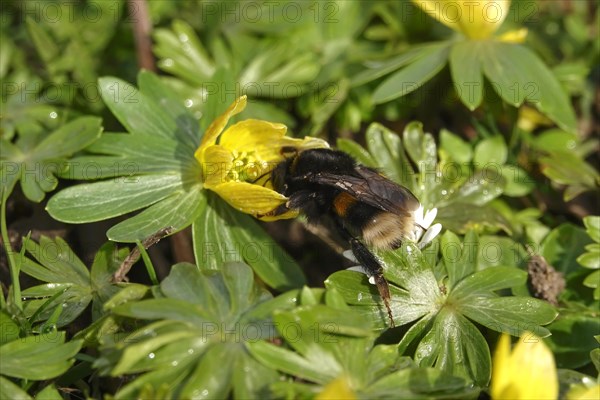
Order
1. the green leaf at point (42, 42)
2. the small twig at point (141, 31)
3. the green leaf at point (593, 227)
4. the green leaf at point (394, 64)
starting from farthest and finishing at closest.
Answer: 1. the small twig at point (141, 31)
2. the green leaf at point (42, 42)
3. the green leaf at point (394, 64)
4. the green leaf at point (593, 227)

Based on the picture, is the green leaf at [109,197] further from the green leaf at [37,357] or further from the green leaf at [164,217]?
the green leaf at [37,357]

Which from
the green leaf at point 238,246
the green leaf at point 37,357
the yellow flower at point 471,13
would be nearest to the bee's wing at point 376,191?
the green leaf at point 238,246

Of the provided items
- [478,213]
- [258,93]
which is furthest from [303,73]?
[478,213]

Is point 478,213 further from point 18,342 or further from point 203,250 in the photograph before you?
point 18,342

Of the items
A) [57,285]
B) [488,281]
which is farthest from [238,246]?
[488,281]

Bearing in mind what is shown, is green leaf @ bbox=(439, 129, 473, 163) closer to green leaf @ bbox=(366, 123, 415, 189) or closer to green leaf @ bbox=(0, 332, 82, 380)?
green leaf @ bbox=(366, 123, 415, 189)

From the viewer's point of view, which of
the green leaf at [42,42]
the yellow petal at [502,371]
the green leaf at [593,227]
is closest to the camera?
the yellow petal at [502,371]
